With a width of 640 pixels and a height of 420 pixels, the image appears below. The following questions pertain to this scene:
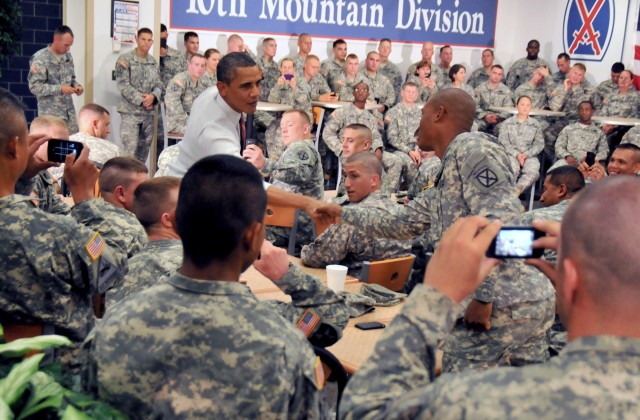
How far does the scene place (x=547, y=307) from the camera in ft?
9.71

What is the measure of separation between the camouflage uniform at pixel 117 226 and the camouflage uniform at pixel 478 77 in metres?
10.8

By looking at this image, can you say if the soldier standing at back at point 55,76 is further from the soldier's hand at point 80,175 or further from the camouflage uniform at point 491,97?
the soldier's hand at point 80,175

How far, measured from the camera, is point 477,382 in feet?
3.90

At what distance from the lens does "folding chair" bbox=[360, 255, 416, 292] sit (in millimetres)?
3641

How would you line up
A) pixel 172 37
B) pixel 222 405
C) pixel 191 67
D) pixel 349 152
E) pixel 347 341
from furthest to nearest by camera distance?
pixel 172 37
pixel 191 67
pixel 349 152
pixel 347 341
pixel 222 405

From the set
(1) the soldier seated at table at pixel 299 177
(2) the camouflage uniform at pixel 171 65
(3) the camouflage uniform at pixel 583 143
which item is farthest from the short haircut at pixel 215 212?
(3) the camouflage uniform at pixel 583 143

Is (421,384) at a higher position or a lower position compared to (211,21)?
lower

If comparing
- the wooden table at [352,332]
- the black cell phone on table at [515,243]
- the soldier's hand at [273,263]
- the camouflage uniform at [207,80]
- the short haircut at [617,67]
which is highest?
the short haircut at [617,67]

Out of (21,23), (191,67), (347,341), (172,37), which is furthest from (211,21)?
(347,341)

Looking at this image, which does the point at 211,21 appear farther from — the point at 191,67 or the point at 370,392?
the point at 370,392

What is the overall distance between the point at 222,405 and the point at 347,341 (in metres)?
1.42

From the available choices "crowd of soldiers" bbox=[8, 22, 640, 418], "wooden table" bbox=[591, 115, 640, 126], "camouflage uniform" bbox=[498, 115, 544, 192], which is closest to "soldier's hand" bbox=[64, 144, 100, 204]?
"crowd of soldiers" bbox=[8, 22, 640, 418]

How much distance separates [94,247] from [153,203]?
2.06 feet

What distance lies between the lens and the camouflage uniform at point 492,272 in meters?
2.84
